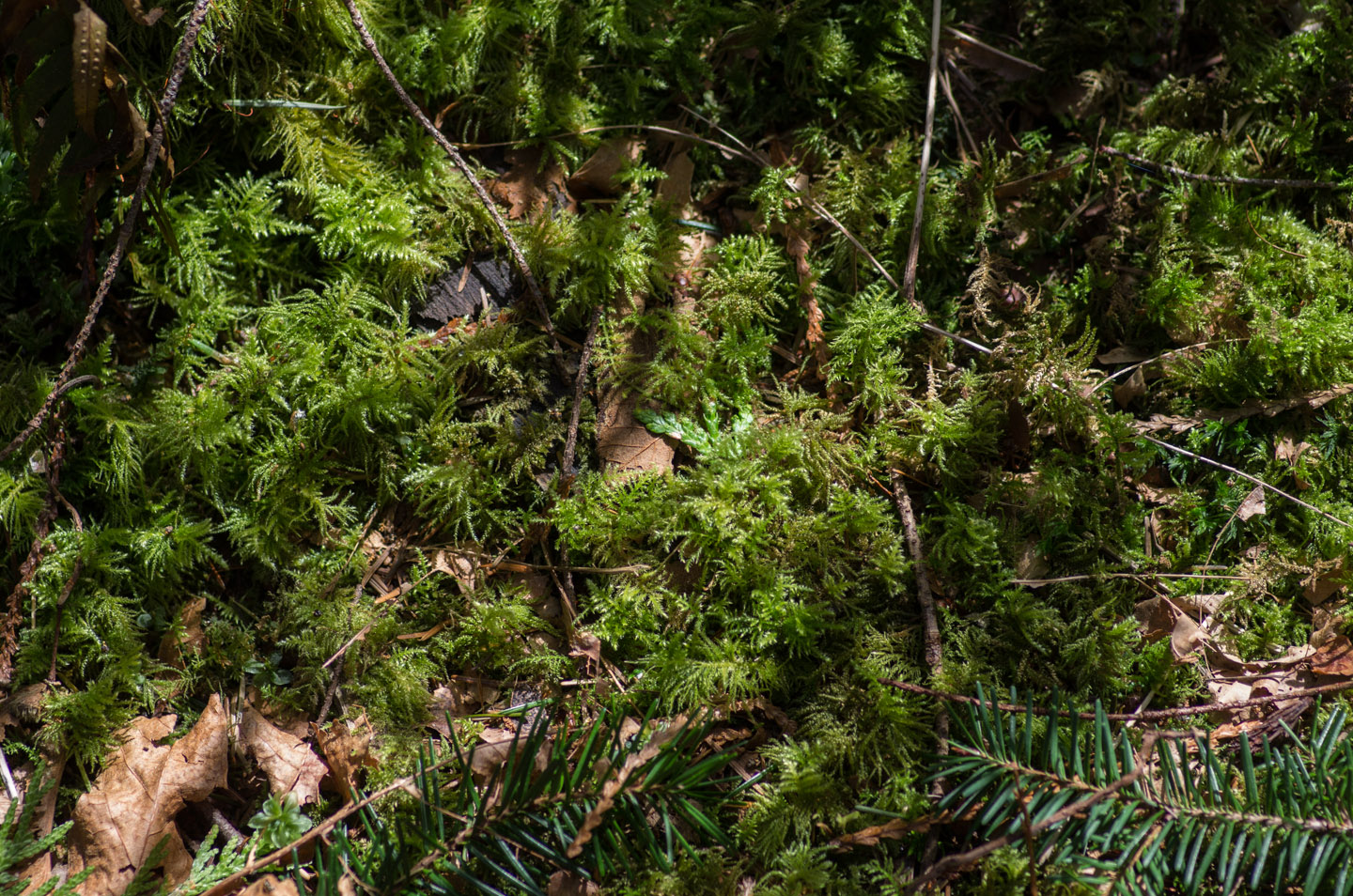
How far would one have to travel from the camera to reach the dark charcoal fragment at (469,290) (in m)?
3.32

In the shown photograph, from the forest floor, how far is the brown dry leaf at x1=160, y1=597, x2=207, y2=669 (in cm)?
1

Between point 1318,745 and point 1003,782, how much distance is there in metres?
0.84

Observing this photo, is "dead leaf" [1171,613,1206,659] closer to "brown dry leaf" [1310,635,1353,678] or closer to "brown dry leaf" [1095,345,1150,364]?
"brown dry leaf" [1310,635,1353,678]

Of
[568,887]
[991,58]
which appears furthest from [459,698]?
[991,58]

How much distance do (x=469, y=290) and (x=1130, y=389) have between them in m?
2.64

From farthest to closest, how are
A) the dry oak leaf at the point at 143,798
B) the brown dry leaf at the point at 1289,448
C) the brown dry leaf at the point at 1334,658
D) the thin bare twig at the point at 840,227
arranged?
the thin bare twig at the point at 840,227 → the brown dry leaf at the point at 1289,448 → the brown dry leaf at the point at 1334,658 → the dry oak leaf at the point at 143,798

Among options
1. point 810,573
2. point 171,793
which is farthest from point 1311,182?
point 171,793

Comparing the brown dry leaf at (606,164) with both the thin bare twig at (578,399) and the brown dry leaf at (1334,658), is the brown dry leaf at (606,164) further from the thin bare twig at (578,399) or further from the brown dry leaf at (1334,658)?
the brown dry leaf at (1334,658)

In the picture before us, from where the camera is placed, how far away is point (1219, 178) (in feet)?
11.0

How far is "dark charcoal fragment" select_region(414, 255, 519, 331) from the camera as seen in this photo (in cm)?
332

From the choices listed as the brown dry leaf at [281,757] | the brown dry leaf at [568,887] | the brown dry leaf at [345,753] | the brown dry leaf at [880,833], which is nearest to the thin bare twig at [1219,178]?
the brown dry leaf at [880,833]

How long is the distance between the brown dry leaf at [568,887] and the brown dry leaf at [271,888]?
0.75 metres

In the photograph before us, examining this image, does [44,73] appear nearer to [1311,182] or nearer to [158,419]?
[158,419]

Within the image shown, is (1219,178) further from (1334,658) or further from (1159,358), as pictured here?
(1334,658)
